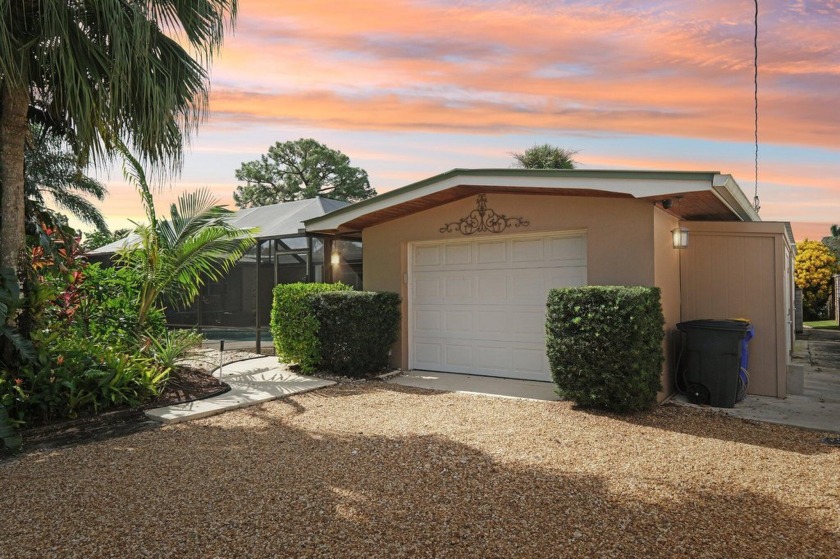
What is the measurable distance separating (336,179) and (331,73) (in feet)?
75.4

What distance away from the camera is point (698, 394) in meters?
6.49

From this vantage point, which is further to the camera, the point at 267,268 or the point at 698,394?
the point at 267,268

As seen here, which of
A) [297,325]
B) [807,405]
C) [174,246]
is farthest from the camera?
[297,325]

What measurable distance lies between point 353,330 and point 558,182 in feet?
11.8

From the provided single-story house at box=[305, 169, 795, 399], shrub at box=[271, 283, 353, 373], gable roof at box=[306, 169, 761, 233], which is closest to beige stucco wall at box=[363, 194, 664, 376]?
single-story house at box=[305, 169, 795, 399]

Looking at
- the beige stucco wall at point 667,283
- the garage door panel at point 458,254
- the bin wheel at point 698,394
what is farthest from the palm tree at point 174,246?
Answer: the bin wheel at point 698,394

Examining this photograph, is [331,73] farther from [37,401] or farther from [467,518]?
[467,518]

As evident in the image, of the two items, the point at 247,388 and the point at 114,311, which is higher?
the point at 114,311

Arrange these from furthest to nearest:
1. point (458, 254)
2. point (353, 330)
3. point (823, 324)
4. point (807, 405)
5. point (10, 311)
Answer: point (823, 324) < point (458, 254) < point (353, 330) < point (807, 405) < point (10, 311)

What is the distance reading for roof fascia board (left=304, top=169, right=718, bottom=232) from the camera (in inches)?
230

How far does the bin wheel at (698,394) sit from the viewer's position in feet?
21.1

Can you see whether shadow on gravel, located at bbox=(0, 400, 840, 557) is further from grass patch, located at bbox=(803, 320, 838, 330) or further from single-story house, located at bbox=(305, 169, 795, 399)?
grass patch, located at bbox=(803, 320, 838, 330)

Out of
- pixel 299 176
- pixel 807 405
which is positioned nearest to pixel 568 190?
pixel 807 405

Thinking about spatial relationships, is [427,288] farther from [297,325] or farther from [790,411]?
[790,411]
